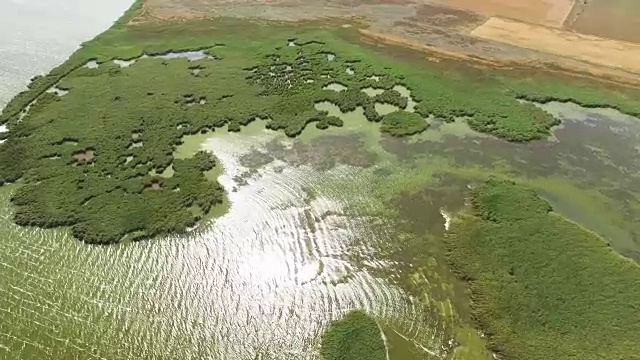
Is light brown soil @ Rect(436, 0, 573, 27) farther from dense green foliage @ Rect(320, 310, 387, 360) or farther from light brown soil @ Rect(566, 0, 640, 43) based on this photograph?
dense green foliage @ Rect(320, 310, 387, 360)

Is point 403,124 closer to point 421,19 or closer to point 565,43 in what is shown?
point 421,19

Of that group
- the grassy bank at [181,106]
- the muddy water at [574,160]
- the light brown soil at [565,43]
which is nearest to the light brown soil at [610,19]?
the light brown soil at [565,43]

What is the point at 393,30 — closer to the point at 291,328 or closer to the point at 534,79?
the point at 534,79

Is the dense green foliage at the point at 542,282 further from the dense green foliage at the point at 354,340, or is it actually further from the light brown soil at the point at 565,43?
the light brown soil at the point at 565,43

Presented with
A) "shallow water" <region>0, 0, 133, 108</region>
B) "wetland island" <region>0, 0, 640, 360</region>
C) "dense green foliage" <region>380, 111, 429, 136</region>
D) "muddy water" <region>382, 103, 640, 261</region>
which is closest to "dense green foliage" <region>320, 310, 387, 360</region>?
"wetland island" <region>0, 0, 640, 360</region>


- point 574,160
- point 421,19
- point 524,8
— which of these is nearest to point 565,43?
point 524,8

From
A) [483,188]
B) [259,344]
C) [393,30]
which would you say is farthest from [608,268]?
[393,30]
